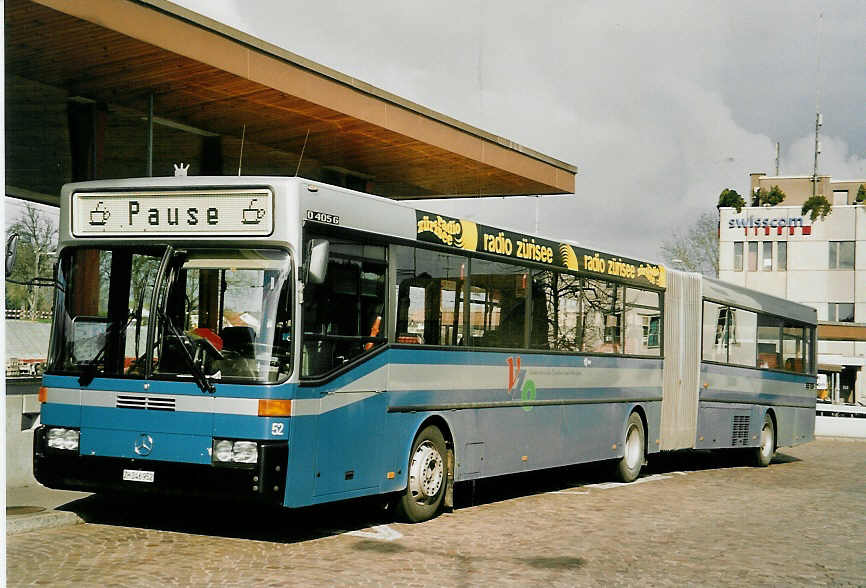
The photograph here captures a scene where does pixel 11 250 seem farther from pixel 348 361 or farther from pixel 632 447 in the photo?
pixel 632 447

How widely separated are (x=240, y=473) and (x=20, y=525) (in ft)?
8.06

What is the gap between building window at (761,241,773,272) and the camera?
81188 millimetres

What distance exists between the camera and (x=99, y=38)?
483 inches

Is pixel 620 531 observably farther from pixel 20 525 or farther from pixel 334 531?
pixel 20 525

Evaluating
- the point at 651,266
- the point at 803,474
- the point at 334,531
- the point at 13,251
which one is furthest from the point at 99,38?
the point at 803,474

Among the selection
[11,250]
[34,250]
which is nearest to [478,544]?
[11,250]

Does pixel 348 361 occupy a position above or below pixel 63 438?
above

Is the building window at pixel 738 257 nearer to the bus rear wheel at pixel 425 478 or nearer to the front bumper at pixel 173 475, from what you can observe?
the bus rear wheel at pixel 425 478

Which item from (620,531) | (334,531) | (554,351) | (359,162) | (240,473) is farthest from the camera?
(359,162)

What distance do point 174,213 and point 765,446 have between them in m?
15.6

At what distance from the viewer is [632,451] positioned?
56.2 feet

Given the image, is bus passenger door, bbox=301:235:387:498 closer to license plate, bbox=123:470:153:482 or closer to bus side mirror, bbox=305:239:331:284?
bus side mirror, bbox=305:239:331:284

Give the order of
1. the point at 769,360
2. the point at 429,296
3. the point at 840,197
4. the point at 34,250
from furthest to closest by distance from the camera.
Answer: the point at 840,197, the point at 769,360, the point at 34,250, the point at 429,296

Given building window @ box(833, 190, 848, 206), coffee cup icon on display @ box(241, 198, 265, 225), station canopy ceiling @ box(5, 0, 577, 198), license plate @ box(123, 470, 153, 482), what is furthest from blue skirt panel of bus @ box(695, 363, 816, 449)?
building window @ box(833, 190, 848, 206)
